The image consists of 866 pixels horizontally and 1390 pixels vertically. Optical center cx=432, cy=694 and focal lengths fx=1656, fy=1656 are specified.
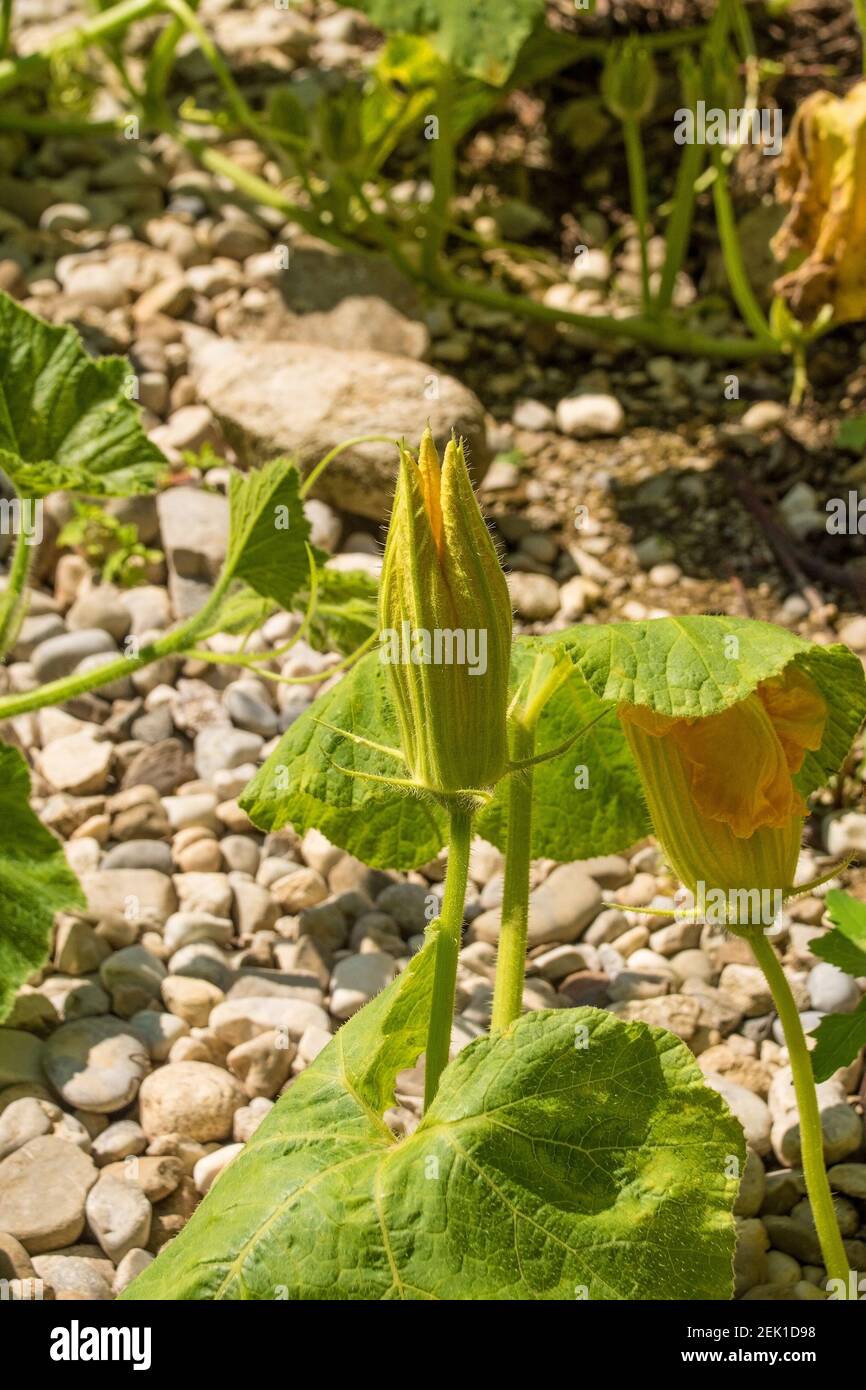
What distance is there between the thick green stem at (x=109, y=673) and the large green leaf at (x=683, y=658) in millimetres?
776

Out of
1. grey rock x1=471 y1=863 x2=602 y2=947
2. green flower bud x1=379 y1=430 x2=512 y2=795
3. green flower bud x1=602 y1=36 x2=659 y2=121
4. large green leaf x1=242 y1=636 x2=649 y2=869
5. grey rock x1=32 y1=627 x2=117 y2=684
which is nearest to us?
green flower bud x1=379 y1=430 x2=512 y2=795

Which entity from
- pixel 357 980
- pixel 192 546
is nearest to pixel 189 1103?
pixel 357 980

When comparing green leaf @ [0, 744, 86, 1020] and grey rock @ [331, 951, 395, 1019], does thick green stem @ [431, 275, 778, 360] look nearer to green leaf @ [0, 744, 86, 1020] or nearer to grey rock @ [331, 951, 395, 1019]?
grey rock @ [331, 951, 395, 1019]

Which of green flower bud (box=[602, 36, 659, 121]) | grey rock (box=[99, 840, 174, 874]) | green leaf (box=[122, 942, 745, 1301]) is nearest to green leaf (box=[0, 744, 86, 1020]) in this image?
grey rock (box=[99, 840, 174, 874])

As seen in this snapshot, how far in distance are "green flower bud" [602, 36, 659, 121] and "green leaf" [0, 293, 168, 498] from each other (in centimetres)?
144

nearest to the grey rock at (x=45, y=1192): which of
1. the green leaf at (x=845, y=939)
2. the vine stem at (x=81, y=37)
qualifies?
the green leaf at (x=845, y=939)

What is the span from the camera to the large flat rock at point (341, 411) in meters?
3.03

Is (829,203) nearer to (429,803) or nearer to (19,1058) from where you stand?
(429,803)

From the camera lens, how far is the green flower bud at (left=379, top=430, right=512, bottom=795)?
1.33 metres

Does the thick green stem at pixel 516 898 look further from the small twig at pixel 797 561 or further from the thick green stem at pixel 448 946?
the small twig at pixel 797 561

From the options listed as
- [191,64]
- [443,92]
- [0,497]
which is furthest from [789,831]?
[191,64]

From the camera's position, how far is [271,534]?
211 centimetres

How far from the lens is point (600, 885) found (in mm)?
2443
